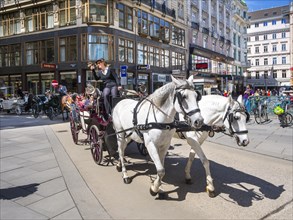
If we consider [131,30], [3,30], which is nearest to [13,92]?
[3,30]

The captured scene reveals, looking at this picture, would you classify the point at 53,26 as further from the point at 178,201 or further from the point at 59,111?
the point at 178,201

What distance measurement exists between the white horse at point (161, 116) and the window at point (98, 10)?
24704 mm

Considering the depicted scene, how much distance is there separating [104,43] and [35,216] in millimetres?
25264

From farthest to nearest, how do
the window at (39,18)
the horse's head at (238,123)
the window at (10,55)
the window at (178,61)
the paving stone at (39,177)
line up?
the window at (178,61)
the window at (10,55)
the window at (39,18)
the paving stone at (39,177)
the horse's head at (238,123)

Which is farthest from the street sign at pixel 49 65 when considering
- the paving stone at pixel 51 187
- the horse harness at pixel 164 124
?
the horse harness at pixel 164 124

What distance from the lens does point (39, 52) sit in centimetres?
3078

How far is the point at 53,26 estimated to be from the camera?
29891 millimetres

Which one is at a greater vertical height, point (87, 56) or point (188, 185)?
point (87, 56)

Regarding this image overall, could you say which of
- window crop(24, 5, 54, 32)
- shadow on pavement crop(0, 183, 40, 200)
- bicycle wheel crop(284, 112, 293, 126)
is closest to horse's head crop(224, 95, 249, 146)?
shadow on pavement crop(0, 183, 40, 200)

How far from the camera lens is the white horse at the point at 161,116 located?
12.8ft

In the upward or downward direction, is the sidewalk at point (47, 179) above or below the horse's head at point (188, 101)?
below

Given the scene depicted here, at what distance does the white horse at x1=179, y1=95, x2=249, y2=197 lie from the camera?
451 centimetres

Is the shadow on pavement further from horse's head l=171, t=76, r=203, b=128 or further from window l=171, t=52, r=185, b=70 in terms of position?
window l=171, t=52, r=185, b=70

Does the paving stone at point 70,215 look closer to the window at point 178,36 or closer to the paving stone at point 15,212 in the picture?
the paving stone at point 15,212
